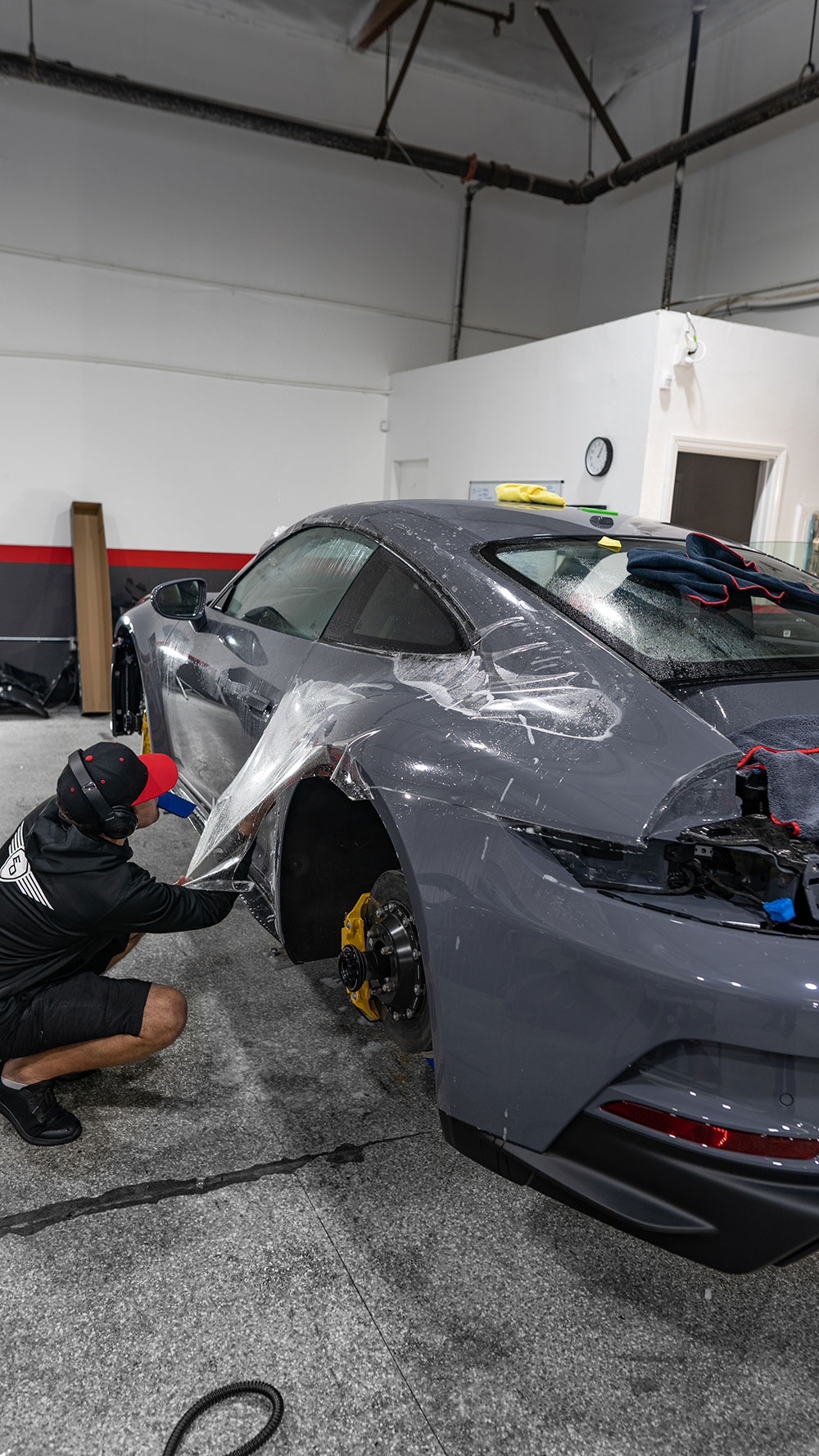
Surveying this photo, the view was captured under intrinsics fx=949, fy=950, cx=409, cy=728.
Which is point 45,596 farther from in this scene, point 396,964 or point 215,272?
point 396,964

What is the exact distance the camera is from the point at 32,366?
7164 mm

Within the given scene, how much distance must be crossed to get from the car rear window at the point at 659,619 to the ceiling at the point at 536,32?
7.18 metres

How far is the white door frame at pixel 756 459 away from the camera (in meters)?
5.73

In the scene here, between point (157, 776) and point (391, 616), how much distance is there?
647mm

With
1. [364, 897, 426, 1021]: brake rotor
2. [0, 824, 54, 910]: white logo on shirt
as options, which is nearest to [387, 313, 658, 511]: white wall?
[0, 824, 54, 910]: white logo on shirt

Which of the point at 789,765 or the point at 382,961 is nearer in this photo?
the point at 789,765

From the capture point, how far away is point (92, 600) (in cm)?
725

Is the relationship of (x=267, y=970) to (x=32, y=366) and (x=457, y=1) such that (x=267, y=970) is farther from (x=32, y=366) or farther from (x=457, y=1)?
(x=457, y=1)

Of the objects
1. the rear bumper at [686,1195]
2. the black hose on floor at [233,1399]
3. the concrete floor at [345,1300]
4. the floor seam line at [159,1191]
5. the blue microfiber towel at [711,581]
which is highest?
the blue microfiber towel at [711,581]

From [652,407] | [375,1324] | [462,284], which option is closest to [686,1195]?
[375,1324]

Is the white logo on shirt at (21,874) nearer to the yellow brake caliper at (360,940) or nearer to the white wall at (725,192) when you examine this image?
the yellow brake caliper at (360,940)

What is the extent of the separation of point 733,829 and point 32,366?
7281 millimetres

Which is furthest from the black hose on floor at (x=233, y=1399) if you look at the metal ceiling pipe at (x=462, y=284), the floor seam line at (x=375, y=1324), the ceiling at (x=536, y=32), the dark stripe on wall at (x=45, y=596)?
the ceiling at (x=536, y=32)

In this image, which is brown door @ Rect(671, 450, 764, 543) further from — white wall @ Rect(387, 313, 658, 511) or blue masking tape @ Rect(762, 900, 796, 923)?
blue masking tape @ Rect(762, 900, 796, 923)
